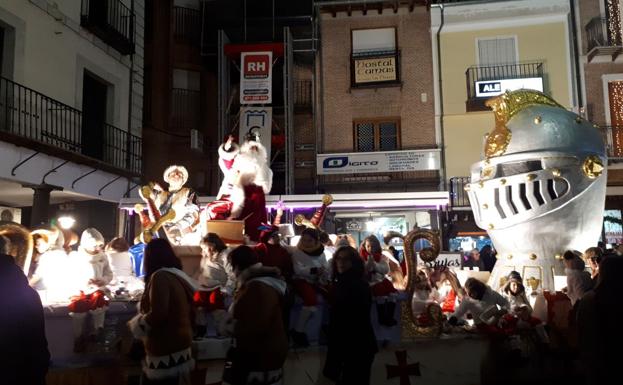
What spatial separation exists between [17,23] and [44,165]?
9.91ft

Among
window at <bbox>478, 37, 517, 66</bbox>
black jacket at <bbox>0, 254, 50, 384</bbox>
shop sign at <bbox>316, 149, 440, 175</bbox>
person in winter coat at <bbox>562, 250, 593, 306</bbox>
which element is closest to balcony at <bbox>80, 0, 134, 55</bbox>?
shop sign at <bbox>316, 149, 440, 175</bbox>

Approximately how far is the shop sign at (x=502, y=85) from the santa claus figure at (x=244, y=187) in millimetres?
11806

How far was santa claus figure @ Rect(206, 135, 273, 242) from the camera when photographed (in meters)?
7.32

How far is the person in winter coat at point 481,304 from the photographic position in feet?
19.1

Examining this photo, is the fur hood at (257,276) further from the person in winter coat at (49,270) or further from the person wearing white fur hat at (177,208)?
the person wearing white fur hat at (177,208)

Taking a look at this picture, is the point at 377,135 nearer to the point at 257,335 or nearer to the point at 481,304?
the point at 481,304

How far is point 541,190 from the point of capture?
264 inches

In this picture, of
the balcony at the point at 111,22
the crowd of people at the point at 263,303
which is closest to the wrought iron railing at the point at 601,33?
the crowd of people at the point at 263,303

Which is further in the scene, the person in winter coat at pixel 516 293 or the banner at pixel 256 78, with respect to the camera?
the banner at pixel 256 78

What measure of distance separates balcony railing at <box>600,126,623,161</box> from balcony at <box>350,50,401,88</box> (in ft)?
22.0

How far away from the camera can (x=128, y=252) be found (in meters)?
7.34

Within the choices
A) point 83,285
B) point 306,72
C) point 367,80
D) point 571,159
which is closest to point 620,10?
point 367,80

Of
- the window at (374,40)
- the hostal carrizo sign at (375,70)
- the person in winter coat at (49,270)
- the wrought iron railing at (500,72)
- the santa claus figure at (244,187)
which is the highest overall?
the window at (374,40)

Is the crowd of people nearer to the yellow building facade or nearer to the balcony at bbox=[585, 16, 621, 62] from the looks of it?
the yellow building facade
